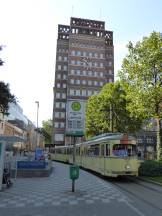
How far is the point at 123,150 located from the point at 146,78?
25.6 feet

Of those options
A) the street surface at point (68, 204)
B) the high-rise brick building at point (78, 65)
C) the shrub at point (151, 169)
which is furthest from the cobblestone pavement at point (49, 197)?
the high-rise brick building at point (78, 65)

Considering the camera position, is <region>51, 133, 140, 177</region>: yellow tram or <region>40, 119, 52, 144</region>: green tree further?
<region>40, 119, 52, 144</region>: green tree

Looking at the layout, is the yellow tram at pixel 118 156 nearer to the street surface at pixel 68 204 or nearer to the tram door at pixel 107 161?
the tram door at pixel 107 161

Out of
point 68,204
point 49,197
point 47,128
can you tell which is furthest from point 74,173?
point 47,128

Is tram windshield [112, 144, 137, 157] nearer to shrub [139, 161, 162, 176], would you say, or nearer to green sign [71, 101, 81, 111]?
shrub [139, 161, 162, 176]

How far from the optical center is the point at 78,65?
101 metres

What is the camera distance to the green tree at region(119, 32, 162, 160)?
2427 cm

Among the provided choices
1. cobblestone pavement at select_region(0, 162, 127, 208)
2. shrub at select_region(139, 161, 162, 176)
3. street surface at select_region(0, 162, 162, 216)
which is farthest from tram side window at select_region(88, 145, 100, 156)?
street surface at select_region(0, 162, 162, 216)

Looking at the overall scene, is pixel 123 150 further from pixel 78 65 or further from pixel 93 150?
pixel 78 65

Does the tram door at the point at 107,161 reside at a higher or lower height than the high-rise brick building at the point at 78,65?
lower

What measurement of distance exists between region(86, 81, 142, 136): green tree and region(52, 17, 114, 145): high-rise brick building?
4907cm

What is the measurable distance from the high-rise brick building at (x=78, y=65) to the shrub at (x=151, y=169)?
240 feet

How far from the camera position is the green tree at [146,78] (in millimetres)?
24266

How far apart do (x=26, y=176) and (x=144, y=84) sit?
39.8ft
